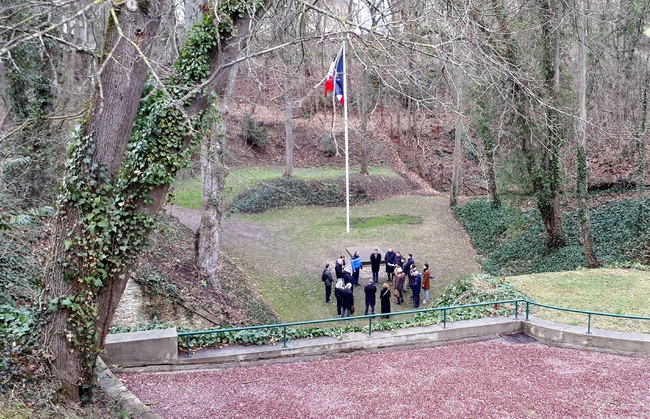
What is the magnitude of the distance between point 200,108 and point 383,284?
10.5m

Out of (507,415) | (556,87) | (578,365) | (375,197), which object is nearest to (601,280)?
(578,365)

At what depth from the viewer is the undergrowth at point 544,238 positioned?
1784cm

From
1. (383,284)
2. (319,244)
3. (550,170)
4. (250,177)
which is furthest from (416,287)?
(250,177)

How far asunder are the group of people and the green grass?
949 cm

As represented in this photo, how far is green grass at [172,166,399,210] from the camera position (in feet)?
90.5

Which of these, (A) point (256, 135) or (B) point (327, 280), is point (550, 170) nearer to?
(B) point (327, 280)

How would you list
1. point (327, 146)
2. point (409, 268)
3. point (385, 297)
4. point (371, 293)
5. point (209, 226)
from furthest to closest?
point (327, 146)
point (409, 268)
point (209, 226)
point (371, 293)
point (385, 297)

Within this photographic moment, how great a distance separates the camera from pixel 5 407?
4.91 metres

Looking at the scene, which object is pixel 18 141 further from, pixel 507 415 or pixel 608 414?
pixel 608 414

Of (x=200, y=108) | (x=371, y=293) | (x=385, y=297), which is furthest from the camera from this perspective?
(x=371, y=293)

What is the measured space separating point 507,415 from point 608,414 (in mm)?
1304

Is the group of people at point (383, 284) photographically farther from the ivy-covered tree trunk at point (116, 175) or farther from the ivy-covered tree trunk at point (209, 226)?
the ivy-covered tree trunk at point (116, 175)

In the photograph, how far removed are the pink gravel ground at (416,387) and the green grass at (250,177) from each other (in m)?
18.0

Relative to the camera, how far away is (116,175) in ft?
18.9
